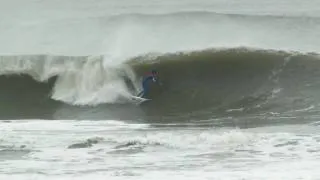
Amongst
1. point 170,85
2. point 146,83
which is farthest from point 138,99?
point 170,85

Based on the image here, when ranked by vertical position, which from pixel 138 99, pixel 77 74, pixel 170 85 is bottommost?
pixel 138 99

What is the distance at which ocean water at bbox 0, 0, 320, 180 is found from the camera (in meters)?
9.32

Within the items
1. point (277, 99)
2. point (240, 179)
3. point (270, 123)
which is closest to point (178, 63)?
point (277, 99)

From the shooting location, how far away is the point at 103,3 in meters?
28.7

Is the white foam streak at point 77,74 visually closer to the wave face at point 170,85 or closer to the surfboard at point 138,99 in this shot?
the wave face at point 170,85

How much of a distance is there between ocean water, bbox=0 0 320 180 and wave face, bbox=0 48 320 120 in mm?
37

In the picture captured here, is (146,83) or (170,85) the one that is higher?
(170,85)

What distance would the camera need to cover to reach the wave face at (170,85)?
49.4ft

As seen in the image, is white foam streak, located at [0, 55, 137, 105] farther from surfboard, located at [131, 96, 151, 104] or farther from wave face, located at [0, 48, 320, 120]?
surfboard, located at [131, 96, 151, 104]

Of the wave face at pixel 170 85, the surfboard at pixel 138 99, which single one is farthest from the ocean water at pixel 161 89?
the surfboard at pixel 138 99

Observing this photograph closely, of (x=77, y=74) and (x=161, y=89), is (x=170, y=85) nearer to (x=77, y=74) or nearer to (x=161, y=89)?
(x=161, y=89)

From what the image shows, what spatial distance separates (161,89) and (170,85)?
1.75 feet

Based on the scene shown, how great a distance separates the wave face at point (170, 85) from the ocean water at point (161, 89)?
4 cm

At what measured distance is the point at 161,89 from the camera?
55.0ft
